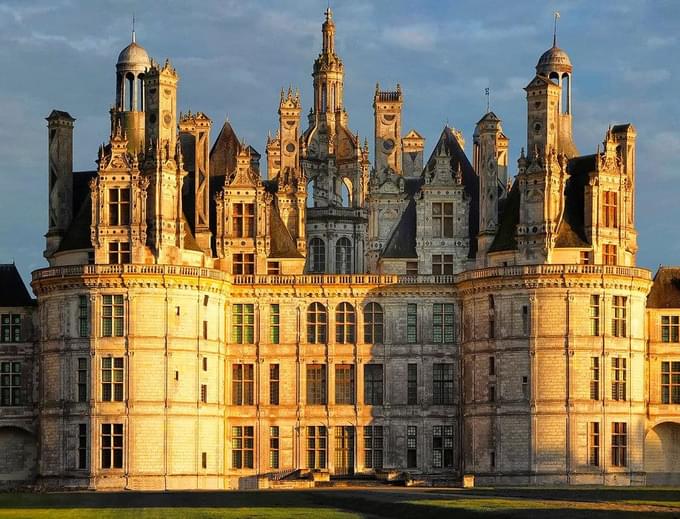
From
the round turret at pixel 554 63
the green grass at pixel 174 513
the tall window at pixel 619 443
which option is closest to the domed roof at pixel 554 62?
the round turret at pixel 554 63

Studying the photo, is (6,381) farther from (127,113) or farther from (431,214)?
(431,214)

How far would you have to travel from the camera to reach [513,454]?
96.9 m

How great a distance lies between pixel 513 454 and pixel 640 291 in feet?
33.2

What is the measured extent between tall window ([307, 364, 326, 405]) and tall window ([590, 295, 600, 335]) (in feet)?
45.0

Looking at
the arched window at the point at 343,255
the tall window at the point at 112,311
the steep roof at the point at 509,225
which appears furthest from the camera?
the arched window at the point at 343,255

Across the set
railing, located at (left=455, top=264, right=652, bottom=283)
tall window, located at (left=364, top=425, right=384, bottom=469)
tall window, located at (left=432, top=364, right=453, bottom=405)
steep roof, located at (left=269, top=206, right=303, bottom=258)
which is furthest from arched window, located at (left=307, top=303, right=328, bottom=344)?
railing, located at (left=455, top=264, right=652, bottom=283)

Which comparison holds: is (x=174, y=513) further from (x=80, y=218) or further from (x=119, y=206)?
(x=80, y=218)

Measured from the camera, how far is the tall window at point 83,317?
96562 mm

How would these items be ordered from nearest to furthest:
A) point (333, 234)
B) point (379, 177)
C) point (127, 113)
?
1. point (127, 113)
2. point (379, 177)
3. point (333, 234)

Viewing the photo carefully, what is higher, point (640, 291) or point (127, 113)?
point (127, 113)

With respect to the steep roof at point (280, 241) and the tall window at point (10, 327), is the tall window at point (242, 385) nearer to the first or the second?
the steep roof at point (280, 241)

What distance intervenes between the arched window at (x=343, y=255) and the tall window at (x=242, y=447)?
22296 millimetres

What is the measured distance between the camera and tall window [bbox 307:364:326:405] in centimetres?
10175

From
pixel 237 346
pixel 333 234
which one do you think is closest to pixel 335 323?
pixel 237 346
